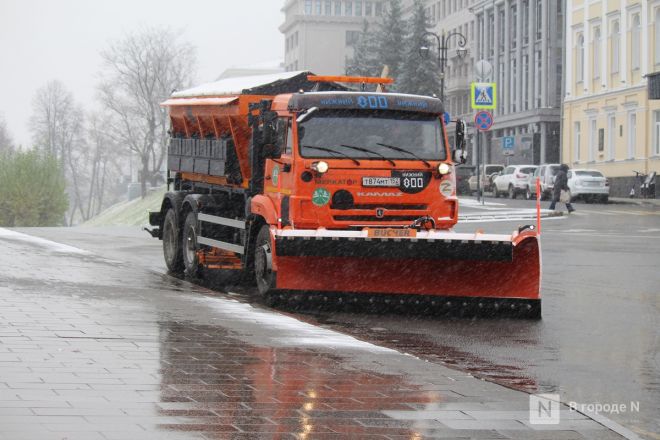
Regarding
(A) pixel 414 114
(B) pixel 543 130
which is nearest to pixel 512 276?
(A) pixel 414 114

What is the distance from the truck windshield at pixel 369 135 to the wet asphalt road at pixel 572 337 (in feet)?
6.90

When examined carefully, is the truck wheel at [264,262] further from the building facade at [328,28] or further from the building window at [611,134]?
the building facade at [328,28]

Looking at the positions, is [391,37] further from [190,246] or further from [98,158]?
[190,246]

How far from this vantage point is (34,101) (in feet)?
444

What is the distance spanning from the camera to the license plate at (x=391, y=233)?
14.4 m

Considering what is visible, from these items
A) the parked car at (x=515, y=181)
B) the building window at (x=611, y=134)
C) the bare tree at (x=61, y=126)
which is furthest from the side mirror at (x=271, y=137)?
the bare tree at (x=61, y=126)

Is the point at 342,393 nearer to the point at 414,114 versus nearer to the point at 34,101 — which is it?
the point at 414,114

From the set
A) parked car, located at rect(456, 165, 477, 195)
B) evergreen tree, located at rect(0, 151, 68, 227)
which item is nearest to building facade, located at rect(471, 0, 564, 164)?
parked car, located at rect(456, 165, 477, 195)

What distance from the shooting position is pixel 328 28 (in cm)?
15625

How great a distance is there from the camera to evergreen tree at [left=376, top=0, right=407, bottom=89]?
105m

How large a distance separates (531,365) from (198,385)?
3.25 m

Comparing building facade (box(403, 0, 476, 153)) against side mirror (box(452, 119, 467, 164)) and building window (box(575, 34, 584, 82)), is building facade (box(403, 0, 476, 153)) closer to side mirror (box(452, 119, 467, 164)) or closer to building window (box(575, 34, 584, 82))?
building window (box(575, 34, 584, 82))

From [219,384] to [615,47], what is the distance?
5838 centimetres

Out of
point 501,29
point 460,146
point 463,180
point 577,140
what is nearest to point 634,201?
point 577,140
